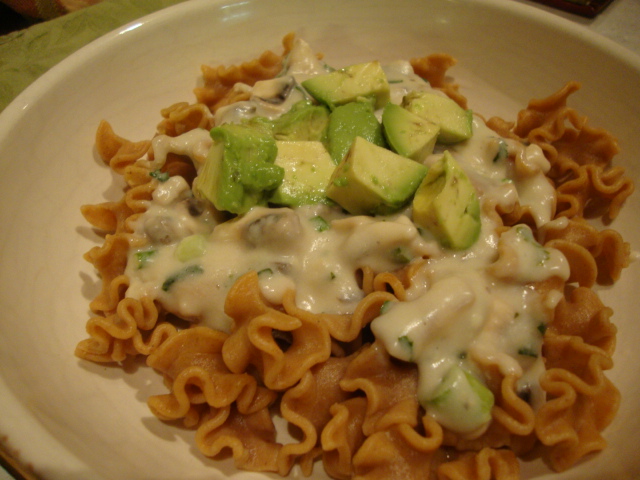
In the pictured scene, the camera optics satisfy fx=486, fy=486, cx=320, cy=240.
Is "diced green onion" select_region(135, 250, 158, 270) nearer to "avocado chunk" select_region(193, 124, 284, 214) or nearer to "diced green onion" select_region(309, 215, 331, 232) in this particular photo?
"avocado chunk" select_region(193, 124, 284, 214)

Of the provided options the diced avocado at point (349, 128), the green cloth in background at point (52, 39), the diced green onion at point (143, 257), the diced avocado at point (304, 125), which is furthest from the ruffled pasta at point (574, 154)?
the green cloth in background at point (52, 39)

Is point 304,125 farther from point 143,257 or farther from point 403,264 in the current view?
point 143,257

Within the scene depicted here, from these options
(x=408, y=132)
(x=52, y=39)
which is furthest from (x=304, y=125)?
(x=52, y=39)

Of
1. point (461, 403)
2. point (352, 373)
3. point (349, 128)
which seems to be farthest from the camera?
point (349, 128)

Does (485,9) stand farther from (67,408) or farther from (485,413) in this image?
(67,408)

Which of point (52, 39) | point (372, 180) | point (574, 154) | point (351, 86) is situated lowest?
point (574, 154)

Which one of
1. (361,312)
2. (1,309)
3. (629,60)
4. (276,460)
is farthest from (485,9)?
(1,309)

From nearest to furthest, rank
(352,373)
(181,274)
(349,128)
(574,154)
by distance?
(352,373) → (181,274) → (349,128) → (574,154)

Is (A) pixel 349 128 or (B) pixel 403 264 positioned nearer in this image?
(B) pixel 403 264
